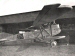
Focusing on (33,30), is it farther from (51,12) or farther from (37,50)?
(51,12)

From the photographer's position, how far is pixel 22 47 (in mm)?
1039

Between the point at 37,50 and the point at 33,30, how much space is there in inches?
7.1

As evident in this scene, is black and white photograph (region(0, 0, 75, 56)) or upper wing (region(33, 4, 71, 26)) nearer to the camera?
upper wing (region(33, 4, 71, 26))

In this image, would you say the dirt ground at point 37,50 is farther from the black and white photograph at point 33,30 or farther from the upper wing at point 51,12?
the upper wing at point 51,12

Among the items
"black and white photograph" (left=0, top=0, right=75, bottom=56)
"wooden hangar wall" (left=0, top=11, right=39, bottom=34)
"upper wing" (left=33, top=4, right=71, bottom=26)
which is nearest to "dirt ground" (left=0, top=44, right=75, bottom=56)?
"black and white photograph" (left=0, top=0, right=75, bottom=56)

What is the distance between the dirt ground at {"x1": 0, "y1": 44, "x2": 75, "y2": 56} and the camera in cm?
95

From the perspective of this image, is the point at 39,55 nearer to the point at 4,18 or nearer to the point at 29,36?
the point at 29,36

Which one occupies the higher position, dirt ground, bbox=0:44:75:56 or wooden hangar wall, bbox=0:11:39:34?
wooden hangar wall, bbox=0:11:39:34

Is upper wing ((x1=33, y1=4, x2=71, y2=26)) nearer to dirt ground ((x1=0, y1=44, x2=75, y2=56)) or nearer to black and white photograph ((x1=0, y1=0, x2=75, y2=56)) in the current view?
black and white photograph ((x1=0, y1=0, x2=75, y2=56))

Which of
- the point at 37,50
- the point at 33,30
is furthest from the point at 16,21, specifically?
the point at 37,50

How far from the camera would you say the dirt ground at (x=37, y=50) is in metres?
0.95

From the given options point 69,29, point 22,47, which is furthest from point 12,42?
point 69,29

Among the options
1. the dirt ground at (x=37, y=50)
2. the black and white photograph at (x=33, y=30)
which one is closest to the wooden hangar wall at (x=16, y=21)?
the black and white photograph at (x=33, y=30)

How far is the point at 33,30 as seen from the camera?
991 mm
